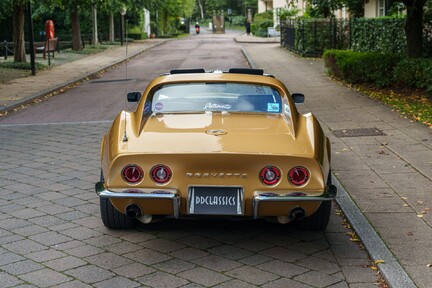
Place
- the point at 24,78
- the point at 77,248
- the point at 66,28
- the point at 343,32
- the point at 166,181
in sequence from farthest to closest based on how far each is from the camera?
the point at 66,28
the point at 343,32
the point at 24,78
the point at 77,248
the point at 166,181

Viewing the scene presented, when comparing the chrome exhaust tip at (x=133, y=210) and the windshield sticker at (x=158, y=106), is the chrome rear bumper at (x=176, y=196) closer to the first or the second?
the chrome exhaust tip at (x=133, y=210)

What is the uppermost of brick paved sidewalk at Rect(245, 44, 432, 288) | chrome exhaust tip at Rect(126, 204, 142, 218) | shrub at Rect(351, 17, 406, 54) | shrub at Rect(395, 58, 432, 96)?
shrub at Rect(351, 17, 406, 54)

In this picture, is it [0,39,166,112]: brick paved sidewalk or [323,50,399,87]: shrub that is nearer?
[323,50,399,87]: shrub

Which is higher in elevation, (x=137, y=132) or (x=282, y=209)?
(x=137, y=132)

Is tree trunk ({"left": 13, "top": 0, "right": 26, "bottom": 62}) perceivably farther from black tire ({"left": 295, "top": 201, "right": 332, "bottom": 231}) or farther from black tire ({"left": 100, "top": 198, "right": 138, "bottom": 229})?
black tire ({"left": 295, "top": 201, "right": 332, "bottom": 231})

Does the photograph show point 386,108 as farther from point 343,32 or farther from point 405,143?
point 343,32

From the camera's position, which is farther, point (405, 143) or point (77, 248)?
point (405, 143)

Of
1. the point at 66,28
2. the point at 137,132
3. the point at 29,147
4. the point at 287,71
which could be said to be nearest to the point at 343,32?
the point at 287,71

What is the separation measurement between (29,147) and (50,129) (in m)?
2.00

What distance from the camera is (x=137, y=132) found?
624 cm

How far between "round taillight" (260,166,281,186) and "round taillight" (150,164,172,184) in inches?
27.6

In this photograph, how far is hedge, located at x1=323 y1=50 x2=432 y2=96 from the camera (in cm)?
1567

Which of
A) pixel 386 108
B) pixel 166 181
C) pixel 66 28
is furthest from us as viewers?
pixel 66 28

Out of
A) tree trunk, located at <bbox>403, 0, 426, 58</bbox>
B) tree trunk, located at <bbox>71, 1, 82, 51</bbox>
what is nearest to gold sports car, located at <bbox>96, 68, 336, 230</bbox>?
tree trunk, located at <bbox>403, 0, 426, 58</bbox>
